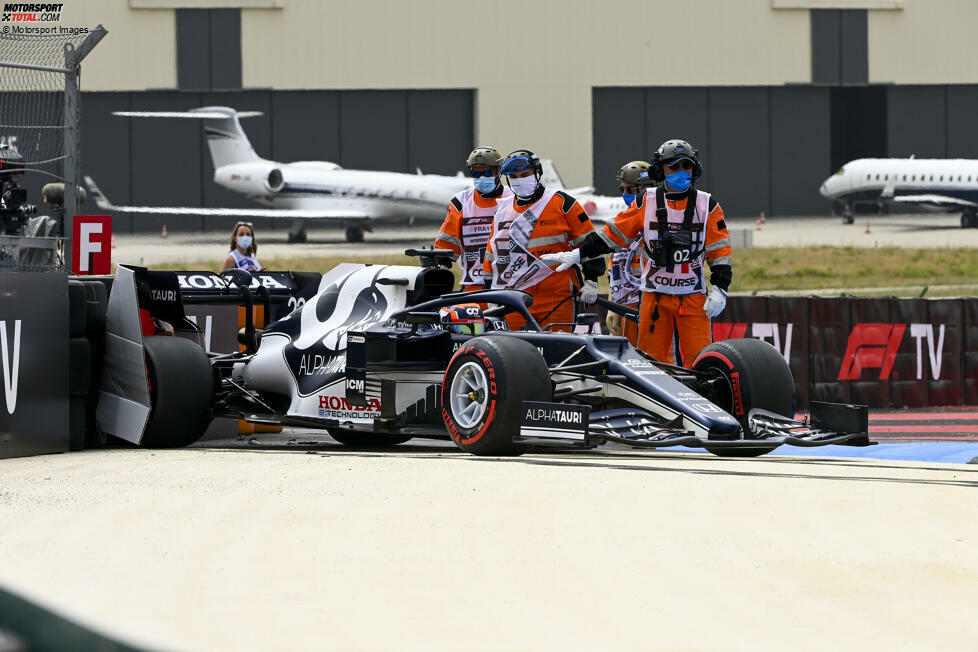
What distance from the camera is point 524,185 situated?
37.1ft

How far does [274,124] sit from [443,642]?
57.9 meters

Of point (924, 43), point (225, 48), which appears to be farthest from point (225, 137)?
point (924, 43)

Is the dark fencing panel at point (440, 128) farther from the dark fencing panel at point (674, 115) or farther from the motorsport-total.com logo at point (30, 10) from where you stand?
the motorsport-total.com logo at point (30, 10)

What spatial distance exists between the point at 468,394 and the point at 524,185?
231cm

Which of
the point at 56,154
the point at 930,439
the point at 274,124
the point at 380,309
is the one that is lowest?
the point at 930,439

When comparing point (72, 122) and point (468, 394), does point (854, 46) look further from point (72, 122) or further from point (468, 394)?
point (468, 394)

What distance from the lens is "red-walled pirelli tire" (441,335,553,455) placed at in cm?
903

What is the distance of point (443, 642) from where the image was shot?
15.3ft

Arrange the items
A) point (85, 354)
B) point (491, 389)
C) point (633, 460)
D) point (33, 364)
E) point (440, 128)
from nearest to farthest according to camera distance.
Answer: point (491, 389) < point (633, 460) < point (33, 364) < point (85, 354) < point (440, 128)

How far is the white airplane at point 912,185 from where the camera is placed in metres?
57.9

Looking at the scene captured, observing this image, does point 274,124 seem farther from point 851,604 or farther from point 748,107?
point 851,604

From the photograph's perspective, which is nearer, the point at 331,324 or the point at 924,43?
the point at 331,324

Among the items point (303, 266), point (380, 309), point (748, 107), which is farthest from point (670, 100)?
point (380, 309)

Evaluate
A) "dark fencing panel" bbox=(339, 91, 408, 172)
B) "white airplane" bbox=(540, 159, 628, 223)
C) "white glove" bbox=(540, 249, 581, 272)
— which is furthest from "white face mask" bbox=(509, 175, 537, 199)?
"dark fencing panel" bbox=(339, 91, 408, 172)
